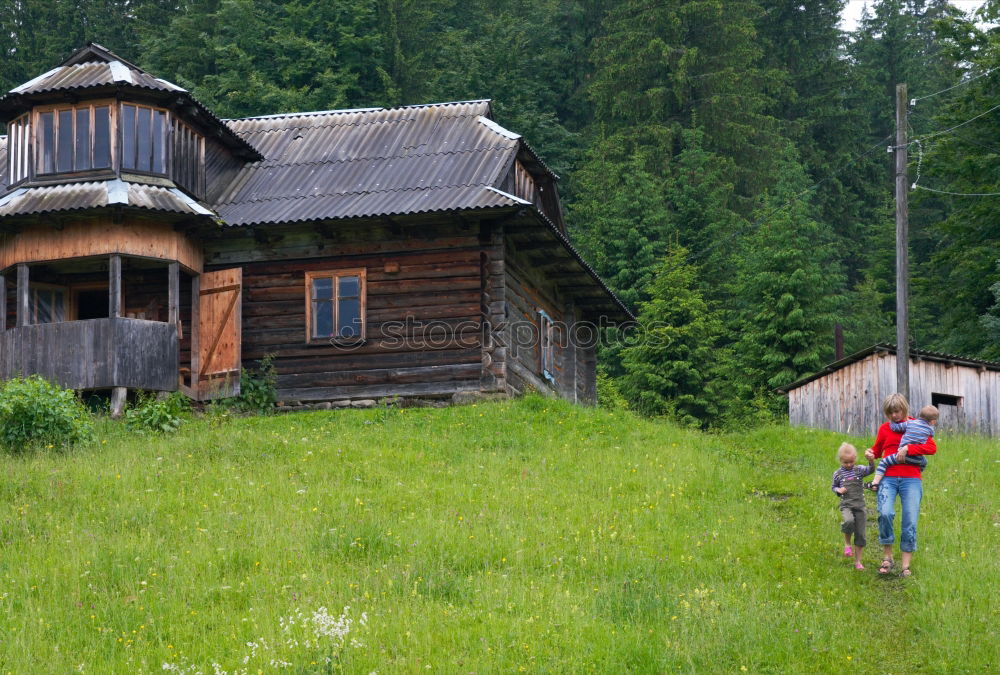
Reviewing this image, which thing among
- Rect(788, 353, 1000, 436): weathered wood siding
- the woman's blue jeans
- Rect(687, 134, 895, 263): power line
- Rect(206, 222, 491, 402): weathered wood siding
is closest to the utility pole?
Rect(788, 353, 1000, 436): weathered wood siding

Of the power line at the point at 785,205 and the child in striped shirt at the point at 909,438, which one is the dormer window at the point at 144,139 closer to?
the child in striped shirt at the point at 909,438

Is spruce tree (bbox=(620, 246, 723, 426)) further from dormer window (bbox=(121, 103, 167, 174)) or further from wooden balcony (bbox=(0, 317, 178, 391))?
dormer window (bbox=(121, 103, 167, 174))

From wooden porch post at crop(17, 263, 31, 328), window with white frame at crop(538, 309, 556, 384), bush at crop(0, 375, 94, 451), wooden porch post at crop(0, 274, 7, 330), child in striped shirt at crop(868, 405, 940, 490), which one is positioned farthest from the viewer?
window with white frame at crop(538, 309, 556, 384)

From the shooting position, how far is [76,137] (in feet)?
73.9

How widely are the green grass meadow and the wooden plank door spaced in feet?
11.6

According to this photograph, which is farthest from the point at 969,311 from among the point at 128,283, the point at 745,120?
the point at 128,283

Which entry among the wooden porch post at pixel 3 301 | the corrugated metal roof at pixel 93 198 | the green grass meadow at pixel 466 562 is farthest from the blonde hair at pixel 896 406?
the wooden porch post at pixel 3 301

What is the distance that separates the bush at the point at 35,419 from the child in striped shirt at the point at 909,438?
12.0 m

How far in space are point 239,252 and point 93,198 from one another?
130 inches

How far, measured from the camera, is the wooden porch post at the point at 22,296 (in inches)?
880

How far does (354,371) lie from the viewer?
912 inches

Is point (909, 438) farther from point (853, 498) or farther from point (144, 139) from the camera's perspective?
point (144, 139)

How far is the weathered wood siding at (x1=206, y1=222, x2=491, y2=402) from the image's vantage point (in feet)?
75.0

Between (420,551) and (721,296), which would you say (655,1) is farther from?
(420,551)
